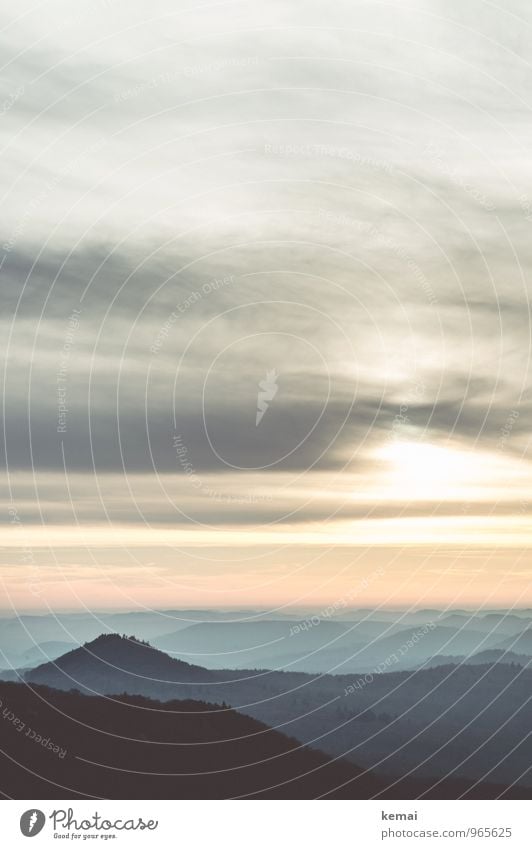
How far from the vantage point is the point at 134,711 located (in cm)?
10962

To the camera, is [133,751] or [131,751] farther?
[131,751]

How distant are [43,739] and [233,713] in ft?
92.5

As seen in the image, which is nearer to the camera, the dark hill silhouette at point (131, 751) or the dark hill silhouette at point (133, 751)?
the dark hill silhouette at point (131, 751)

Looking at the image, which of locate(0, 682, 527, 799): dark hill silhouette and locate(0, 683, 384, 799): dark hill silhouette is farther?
locate(0, 683, 384, 799): dark hill silhouette
